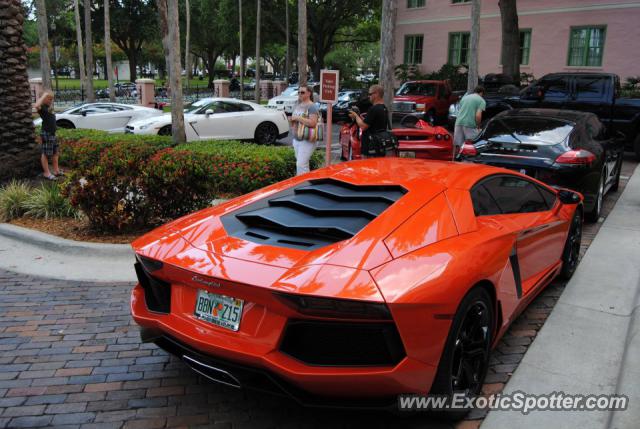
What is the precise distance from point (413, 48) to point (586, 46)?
1002 cm

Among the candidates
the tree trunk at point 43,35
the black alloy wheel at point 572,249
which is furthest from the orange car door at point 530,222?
the tree trunk at point 43,35

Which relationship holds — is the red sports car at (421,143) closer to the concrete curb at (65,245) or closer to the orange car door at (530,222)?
the concrete curb at (65,245)

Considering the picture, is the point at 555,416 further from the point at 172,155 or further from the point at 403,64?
the point at 403,64

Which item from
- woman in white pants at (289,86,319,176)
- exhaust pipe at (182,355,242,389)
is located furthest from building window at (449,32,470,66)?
exhaust pipe at (182,355,242,389)

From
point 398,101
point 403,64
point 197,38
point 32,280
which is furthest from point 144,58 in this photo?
point 32,280

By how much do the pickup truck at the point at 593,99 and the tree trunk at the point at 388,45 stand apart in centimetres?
398

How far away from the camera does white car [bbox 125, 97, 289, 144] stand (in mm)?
15406

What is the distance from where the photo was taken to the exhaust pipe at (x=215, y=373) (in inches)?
116

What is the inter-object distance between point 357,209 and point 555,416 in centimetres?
173

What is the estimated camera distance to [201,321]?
314 cm

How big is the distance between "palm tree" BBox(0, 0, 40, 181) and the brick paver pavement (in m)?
5.77

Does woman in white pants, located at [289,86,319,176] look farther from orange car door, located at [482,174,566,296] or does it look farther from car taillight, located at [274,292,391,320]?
car taillight, located at [274,292,391,320]

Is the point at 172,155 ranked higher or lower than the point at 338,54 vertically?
lower

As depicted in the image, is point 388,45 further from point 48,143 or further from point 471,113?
point 48,143
